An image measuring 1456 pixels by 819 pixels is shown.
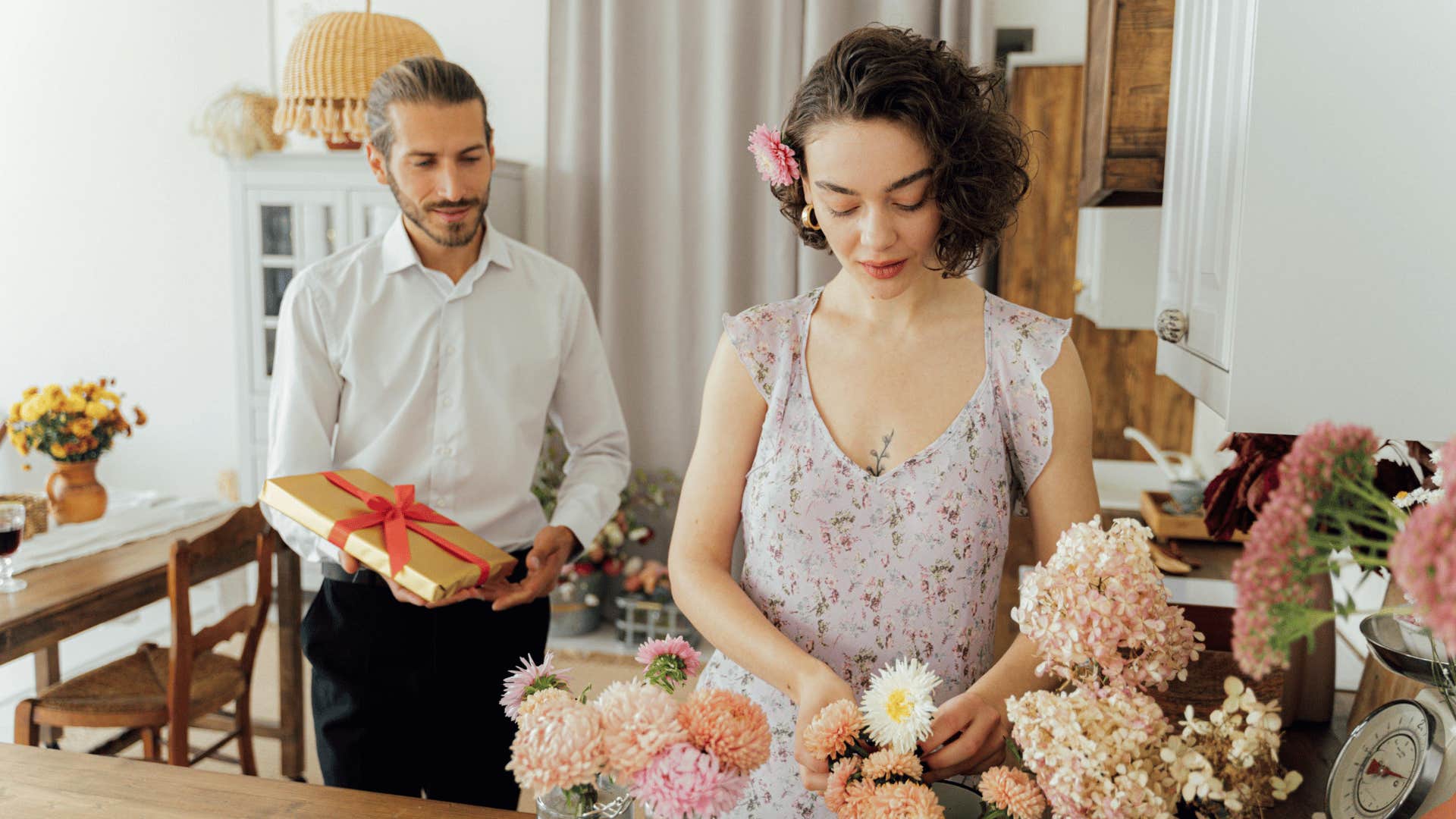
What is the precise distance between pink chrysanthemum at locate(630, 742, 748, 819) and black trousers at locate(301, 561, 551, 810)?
1223mm

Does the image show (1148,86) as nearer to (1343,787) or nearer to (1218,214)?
(1218,214)

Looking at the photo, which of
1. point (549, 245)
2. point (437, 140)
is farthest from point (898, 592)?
point (549, 245)

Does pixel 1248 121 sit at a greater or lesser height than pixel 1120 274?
greater

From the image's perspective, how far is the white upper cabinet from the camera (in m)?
1.06

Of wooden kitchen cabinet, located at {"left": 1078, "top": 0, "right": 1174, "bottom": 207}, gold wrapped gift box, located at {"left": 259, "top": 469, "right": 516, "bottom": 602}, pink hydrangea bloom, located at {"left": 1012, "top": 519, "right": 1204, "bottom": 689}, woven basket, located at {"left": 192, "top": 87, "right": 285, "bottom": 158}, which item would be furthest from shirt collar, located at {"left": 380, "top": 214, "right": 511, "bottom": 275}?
woven basket, located at {"left": 192, "top": 87, "right": 285, "bottom": 158}

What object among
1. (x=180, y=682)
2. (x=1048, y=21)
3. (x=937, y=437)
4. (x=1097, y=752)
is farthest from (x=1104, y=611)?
(x=1048, y=21)

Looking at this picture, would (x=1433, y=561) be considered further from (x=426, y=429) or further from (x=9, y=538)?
(x=9, y=538)

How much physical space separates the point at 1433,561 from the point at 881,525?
89 cm

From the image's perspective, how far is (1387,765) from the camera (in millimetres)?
1017

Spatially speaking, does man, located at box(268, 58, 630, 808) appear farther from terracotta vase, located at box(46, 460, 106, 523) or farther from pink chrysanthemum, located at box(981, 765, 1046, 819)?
terracotta vase, located at box(46, 460, 106, 523)

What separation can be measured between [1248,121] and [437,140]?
1.26m

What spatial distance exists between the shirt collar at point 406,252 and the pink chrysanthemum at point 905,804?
146cm

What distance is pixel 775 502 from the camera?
1.34m

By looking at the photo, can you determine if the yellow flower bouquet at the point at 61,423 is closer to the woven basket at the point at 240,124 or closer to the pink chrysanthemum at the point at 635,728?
the woven basket at the point at 240,124
